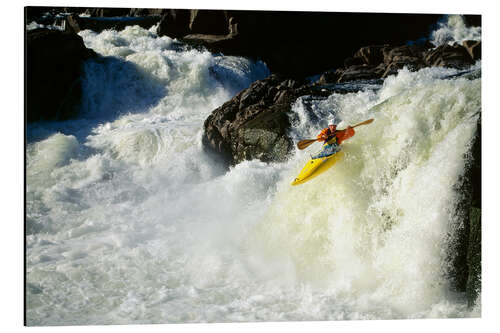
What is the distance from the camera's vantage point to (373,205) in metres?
4.07

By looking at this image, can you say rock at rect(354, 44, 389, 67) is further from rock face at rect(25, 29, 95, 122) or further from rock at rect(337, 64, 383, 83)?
rock face at rect(25, 29, 95, 122)

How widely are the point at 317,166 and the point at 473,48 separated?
4.95 meters

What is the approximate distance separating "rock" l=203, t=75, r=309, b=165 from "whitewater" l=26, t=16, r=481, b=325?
15 centimetres

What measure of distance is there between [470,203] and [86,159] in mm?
4895

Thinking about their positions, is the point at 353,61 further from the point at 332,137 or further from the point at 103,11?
the point at 332,137

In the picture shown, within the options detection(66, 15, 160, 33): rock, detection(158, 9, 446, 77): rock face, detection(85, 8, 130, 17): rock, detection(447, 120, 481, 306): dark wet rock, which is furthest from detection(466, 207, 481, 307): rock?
detection(66, 15, 160, 33): rock

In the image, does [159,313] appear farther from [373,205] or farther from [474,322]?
[474,322]

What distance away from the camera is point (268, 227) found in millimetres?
4875

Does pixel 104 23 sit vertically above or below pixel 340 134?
above

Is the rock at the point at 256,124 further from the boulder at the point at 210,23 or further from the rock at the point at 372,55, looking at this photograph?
the rock at the point at 372,55

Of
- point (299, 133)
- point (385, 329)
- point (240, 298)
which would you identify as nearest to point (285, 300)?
point (240, 298)

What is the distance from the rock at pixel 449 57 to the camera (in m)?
7.92

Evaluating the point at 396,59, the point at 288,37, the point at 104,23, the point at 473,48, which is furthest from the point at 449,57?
the point at 104,23

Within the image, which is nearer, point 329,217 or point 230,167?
point 329,217
